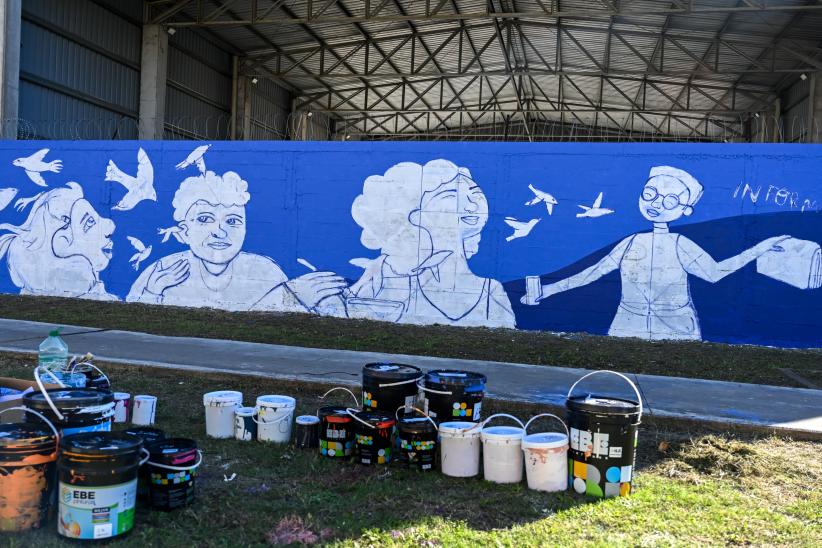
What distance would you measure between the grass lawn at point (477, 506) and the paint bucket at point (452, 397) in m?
0.52

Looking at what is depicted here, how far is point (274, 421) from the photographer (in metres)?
5.46

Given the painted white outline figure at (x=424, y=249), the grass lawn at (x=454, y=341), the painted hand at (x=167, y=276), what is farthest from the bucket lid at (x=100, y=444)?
the painted hand at (x=167, y=276)

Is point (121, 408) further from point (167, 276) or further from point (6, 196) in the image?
point (6, 196)

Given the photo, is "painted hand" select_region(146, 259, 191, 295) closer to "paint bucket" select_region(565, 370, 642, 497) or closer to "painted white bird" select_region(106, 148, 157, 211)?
"painted white bird" select_region(106, 148, 157, 211)

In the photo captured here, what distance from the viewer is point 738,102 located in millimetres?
31469

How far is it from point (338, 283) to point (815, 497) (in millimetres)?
8978

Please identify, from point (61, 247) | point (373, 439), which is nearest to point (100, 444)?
point (373, 439)

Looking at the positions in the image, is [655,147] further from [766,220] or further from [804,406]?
[804,406]

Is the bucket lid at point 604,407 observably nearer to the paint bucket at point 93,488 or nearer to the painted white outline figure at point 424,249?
the paint bucket at point 93,488

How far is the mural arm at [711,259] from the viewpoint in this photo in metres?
11.1

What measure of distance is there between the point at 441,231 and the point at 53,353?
276 inches

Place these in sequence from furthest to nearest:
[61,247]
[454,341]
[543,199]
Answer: [61,247] < [543,199] < [454,341]

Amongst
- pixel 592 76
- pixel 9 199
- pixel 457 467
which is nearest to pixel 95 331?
pixel 9 199

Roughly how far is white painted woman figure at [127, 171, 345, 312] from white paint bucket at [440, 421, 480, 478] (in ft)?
26.3
